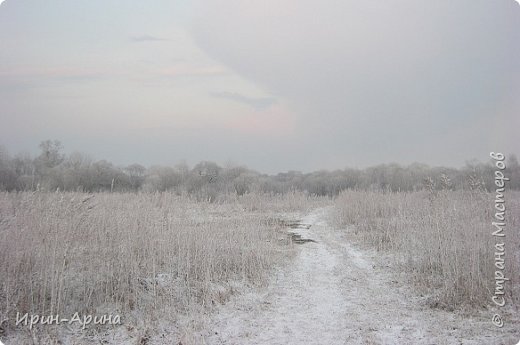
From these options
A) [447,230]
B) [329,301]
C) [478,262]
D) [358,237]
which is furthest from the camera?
[358,237]

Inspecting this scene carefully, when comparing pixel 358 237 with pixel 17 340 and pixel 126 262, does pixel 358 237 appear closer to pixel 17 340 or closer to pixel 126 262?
pixel 126 262

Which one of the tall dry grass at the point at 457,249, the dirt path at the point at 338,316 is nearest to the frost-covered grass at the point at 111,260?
the dirt path at the point at 338,316

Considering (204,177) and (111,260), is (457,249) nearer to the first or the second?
(111,260)

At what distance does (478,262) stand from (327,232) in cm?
928

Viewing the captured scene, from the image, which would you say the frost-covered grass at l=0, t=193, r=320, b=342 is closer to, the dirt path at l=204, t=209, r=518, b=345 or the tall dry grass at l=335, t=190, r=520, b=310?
the dirt path at l=204, t=209, r=518, b=345

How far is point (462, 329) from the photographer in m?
5.80

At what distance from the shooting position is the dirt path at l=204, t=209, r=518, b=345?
18.5ft

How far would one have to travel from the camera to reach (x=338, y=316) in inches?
259

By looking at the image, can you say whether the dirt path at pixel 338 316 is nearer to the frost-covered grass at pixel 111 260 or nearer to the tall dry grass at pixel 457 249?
the tall dry grass at pixel 457 249

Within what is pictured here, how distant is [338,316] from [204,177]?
2548cm

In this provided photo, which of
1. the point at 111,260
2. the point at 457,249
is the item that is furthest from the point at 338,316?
the point at 111,260

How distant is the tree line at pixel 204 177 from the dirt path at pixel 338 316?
270cm

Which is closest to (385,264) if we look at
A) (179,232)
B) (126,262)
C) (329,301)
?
(329,301)

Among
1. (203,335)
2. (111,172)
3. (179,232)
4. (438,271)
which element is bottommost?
(203,335)
